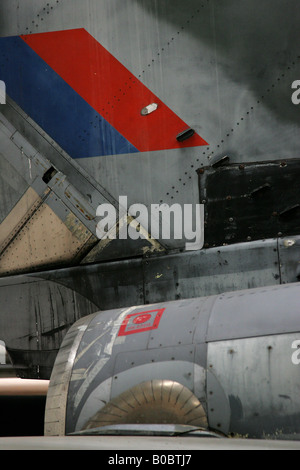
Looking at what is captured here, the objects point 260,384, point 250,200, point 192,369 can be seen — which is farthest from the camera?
point 250,200

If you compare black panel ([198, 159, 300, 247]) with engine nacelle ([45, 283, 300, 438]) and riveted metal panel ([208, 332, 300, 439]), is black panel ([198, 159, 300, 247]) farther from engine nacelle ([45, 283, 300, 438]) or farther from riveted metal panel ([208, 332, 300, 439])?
riveted metal panel ([208, 332, 300, 439])

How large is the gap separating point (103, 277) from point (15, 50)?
1958 millimetres

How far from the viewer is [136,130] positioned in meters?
4.60

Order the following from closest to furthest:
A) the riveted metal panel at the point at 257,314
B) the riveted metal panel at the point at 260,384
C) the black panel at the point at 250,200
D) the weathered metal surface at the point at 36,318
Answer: the riveted metal panel at the point at 260,384 → the riveted metal panel at the point at 257,314 → the black panel at the point at 250,200 → the weathered metal surface at the point at 36,318

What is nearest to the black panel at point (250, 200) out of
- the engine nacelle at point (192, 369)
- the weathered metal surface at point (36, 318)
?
the engine nacelle at point (192, 369)

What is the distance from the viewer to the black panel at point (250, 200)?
4.18 metres

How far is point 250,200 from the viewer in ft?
14.0

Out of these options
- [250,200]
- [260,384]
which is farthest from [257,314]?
[250,200]

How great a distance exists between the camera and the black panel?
418cm

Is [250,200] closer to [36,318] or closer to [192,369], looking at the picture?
[192,369]

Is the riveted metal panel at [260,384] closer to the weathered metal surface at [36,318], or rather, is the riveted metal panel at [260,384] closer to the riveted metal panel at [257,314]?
the riveted metal panel at [257,314]

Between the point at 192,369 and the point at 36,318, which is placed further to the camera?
the point at 36,318

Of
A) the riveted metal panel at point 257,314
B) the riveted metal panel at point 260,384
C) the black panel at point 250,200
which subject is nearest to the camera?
the riveted metal panel at point 260,384

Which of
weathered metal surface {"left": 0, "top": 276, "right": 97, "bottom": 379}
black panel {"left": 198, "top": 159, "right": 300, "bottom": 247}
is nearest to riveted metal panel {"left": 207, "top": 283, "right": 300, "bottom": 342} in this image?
black panel {"left": 198, "top": 159, "right": 300, "bottom": 247}
